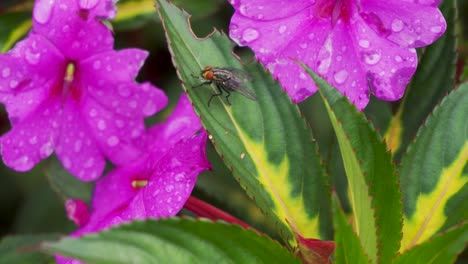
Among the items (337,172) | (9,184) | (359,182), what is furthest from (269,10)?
(9,184)

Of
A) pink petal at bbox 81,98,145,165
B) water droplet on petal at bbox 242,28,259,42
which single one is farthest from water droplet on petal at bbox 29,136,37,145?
water droplet on petal at bbox 242,28,259,42

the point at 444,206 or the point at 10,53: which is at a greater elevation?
the point at 10,53

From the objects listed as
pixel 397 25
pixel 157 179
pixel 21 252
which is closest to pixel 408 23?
pixel 397 25

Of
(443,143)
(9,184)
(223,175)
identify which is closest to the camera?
(443,143)

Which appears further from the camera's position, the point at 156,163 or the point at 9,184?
the point at 9,184

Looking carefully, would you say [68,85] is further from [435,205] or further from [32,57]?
[435,205]

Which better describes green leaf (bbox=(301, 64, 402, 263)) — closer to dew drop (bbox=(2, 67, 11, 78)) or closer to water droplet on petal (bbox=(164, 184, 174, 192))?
water droplet on petal (bbox=(164, 184, 174, 192))

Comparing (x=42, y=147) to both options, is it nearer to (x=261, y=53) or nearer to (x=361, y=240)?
(x=261, y=53)
